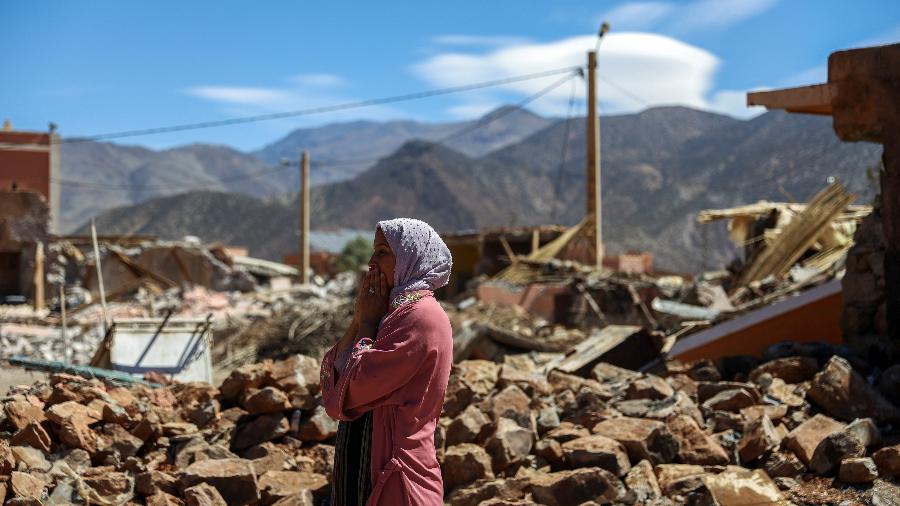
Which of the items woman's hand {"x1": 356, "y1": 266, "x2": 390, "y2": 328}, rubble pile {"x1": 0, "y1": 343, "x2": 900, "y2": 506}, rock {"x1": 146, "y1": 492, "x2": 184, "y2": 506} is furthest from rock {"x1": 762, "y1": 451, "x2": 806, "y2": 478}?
rock {"x1": 146, "y1": 492, "x2": 184, "y2": 506}

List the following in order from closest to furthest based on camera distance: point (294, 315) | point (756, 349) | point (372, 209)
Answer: point (756, 349), point (294, 315), point (372, 209)

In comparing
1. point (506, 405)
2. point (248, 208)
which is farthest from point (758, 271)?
point (248, 208)

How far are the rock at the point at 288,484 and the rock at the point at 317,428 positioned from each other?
14.1 inches

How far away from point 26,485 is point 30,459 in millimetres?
329

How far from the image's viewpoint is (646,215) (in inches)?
2813

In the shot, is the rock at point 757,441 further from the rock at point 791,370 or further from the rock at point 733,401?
the rock at point 791,370

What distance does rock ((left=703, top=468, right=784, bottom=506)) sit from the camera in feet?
14.0

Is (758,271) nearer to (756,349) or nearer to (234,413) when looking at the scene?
(756,349)

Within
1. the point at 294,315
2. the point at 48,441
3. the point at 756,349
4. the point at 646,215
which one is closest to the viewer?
the point at 48,441

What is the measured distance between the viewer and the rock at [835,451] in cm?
455

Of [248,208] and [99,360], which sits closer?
[99,360]

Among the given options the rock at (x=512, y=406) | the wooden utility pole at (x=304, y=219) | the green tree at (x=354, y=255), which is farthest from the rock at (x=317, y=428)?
the green tree at (x=354, y=255)

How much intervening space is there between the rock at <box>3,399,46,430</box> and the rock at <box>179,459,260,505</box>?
0.89 m

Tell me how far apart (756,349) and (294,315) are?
26.1 feet
